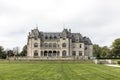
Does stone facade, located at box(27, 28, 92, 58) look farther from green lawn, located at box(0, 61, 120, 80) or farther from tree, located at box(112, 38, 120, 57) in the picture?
green lawn, located at box(0, 61, 120, 80)

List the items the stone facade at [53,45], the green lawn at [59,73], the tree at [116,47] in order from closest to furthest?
the green lawn at [59,73] < the stone facade at [53,45] < the tree at [116,47]

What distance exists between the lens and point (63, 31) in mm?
94000

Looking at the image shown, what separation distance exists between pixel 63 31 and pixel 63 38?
2.62m

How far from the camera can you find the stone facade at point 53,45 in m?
92.9

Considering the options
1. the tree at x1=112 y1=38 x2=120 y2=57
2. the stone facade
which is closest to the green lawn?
the stone facade

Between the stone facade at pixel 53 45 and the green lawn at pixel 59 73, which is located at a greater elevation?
the stone facade at pixel 53 45

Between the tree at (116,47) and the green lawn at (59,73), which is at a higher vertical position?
the tree at (116,47)

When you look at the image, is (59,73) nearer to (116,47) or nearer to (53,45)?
(53,45)

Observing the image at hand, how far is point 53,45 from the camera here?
93125 millimetres

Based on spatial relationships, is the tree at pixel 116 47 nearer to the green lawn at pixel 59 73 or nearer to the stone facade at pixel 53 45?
the stone facade at pixel 53 45

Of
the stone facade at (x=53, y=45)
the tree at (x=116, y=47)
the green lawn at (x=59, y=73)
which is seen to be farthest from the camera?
the tree at (x=116, y=47)

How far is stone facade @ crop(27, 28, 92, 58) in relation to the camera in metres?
92.9

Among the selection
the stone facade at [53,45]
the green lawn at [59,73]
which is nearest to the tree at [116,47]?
the stone facade at [53,45]

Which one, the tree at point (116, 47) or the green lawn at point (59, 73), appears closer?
the green lawn at point (59, 73)
